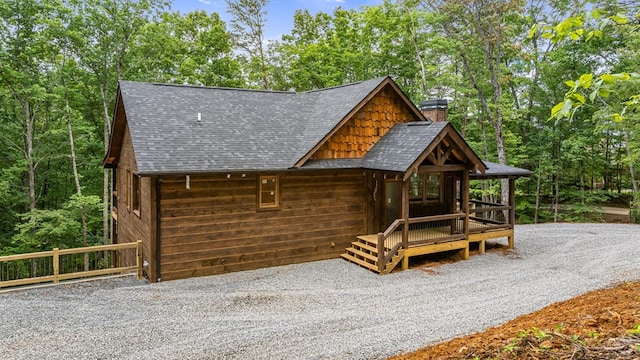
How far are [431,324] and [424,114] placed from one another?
26.1 ft

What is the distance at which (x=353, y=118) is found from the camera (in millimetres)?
11648

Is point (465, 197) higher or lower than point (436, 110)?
lower

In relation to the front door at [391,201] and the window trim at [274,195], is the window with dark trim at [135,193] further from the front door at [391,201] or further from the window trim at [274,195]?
the front door at [391,201]

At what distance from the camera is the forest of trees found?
16.8m

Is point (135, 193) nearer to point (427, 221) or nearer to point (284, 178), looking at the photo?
point (284, 178)

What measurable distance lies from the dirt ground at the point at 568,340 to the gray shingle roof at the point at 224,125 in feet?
20.7

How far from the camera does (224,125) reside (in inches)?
436

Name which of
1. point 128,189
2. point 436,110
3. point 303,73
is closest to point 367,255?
point 436,110

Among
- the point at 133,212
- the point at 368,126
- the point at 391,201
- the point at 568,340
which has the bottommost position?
the point at 568,340

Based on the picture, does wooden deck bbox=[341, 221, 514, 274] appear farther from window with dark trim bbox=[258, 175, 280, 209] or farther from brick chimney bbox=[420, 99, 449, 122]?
brick chimney bbox=[420, 99, 449, 122]

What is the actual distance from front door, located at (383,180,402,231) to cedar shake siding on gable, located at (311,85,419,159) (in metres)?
1.36

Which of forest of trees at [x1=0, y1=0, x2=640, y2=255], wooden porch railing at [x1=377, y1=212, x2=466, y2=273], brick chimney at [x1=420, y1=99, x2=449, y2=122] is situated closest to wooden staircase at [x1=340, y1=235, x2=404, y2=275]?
wooden porch railing at [x1=377, y1=212, x2=466, y2=273]

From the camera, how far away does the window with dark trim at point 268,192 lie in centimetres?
1027

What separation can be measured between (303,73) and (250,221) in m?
15.9
